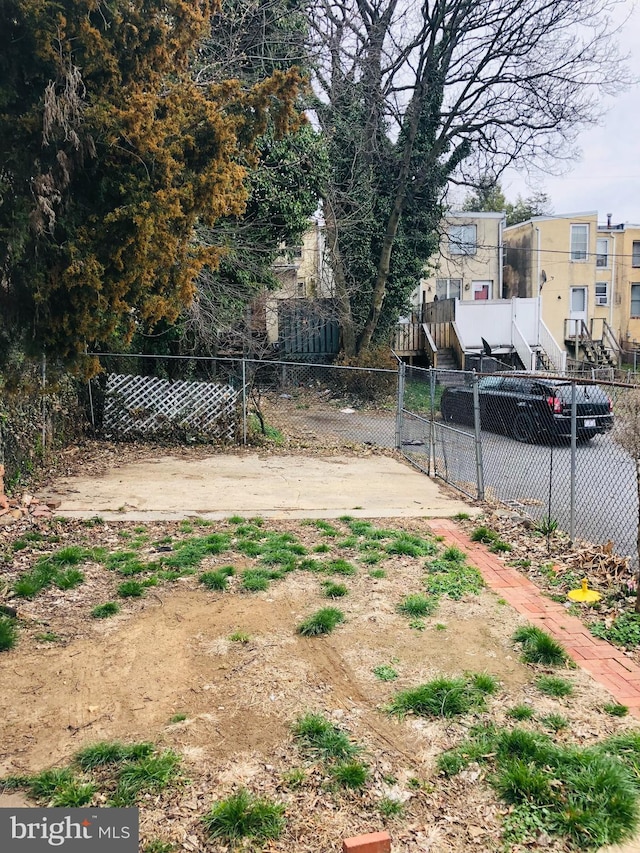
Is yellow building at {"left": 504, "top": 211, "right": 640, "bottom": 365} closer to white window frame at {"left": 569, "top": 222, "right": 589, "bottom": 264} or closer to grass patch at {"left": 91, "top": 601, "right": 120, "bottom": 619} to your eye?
white window frame at {"left": 569, "top": 222, "right": 589, "bottom": 264}

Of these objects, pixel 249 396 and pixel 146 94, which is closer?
pixel 146 94

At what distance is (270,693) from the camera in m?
3.42

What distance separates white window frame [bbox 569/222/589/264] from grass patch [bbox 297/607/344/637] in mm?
29810

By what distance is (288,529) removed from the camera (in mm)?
6578

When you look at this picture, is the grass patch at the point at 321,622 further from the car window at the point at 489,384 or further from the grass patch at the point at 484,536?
the car window at the point at 489,384

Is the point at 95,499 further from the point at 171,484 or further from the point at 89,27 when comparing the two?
the point at 89,27

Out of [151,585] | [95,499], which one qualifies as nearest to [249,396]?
[95,499]

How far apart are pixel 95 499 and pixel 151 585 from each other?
9.90 feet

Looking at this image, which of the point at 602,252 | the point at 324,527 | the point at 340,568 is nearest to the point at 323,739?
the point at 340,568

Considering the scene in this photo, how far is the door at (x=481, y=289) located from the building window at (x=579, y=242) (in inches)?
173

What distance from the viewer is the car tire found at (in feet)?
32.7

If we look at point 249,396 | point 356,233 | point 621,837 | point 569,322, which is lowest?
point 621,837

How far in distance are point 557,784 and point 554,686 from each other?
2.76ft

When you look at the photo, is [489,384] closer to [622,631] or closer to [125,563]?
[622,631]
